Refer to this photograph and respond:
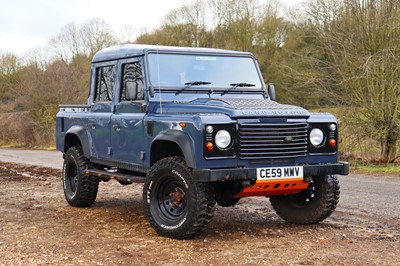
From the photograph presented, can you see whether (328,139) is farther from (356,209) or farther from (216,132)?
(356,209)

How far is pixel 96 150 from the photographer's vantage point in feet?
28.7

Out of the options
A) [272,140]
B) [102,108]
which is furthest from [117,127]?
[272,140]

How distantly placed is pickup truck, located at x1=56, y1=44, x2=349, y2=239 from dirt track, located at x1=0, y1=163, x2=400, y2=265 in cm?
36

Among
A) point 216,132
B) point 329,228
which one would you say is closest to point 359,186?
point 329,228

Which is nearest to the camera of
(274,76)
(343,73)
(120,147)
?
(120,147)

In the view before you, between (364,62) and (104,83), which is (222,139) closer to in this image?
(104,83)

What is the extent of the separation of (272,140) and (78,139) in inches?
153

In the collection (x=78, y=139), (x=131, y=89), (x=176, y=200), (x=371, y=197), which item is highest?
(x=131, y=89)

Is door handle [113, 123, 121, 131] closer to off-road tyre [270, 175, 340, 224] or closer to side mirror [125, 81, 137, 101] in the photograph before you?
side mirror [125, 81, 137, 101]

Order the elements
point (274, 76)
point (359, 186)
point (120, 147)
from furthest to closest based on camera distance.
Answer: point (274, 76), point (359, 186), point (120, 147)

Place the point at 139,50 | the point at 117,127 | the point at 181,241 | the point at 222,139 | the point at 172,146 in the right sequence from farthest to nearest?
the point at 117,127 → the point at 139,50 → the point at 172,146 → the point at 181,241 → the point at 222,139

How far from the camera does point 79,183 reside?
9.23 m

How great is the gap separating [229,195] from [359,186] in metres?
5.29

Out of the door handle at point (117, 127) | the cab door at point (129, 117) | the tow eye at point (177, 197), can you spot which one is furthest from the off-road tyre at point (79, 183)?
the tow eye at point (177, 197)
